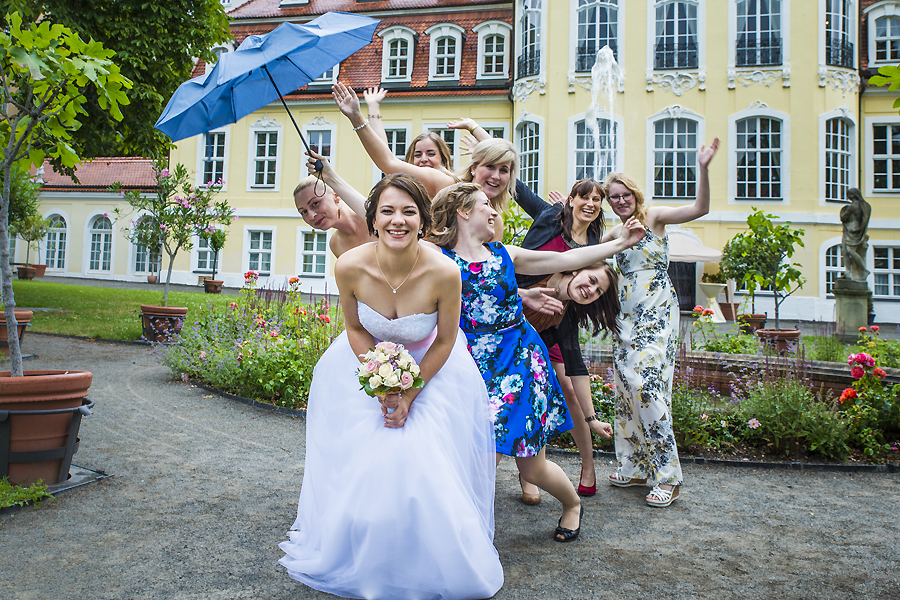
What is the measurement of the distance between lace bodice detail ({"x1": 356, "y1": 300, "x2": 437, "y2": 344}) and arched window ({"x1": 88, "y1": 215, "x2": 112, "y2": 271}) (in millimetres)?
31324

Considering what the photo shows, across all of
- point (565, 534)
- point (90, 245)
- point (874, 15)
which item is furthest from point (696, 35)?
point (90, 245)

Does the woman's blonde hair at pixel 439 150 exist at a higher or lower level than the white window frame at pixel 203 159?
lower

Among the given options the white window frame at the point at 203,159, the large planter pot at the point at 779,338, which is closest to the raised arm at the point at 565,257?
the large planter pot at the point at 779,338

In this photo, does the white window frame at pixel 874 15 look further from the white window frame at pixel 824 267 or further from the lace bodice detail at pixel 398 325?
the lace bodice detail at pixel 398 325

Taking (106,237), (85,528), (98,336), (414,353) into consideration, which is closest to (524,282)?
(414,353)

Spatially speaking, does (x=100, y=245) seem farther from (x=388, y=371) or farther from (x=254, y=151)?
(x=388, y=371)

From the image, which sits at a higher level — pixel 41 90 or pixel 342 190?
pixel 41 90

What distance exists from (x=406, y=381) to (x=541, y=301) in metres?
1.06

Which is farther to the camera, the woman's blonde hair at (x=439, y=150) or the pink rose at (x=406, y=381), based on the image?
the woman's blonde hair at (x=439, y=150)

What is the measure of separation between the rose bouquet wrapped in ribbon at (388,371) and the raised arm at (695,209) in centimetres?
216

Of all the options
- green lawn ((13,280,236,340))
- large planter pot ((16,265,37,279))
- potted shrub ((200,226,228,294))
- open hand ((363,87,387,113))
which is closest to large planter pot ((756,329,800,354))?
open hand ((363,87,387,113))

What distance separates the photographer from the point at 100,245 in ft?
99.8

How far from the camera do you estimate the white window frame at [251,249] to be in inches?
1017

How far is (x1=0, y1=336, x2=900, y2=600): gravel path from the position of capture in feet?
9.29
